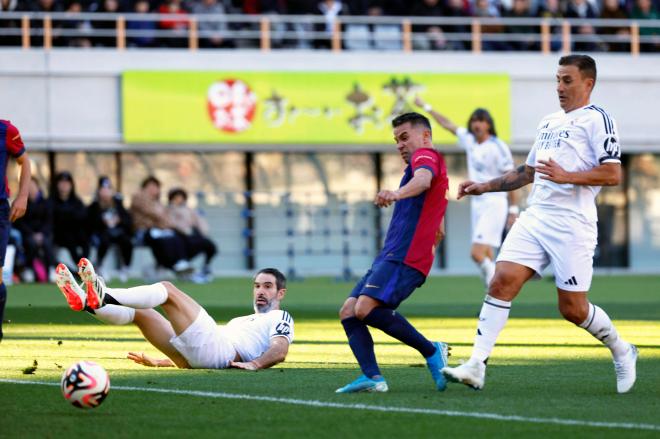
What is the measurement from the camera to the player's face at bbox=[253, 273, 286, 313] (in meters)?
10.7

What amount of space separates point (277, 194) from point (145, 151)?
332cm

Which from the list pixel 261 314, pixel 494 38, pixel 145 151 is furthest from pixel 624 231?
pixel 261 314

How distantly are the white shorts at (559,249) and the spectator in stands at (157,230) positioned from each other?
17724 millimetres

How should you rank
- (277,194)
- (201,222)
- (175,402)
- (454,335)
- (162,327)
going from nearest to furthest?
(175,402)
(162,327)
(454,335)
(201,222)
(277,194)

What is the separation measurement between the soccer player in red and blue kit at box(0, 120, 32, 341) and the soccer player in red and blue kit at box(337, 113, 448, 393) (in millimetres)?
3810

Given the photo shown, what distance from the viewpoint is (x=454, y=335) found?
14133 mm

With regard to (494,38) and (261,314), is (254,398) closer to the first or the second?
(261,314)

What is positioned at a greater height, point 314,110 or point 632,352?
point 314,110

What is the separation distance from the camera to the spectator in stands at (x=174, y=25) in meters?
30.5

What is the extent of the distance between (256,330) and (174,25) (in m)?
21.2

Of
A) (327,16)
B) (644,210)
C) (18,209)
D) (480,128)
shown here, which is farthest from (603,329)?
(644,210)

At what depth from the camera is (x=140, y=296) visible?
368 inches

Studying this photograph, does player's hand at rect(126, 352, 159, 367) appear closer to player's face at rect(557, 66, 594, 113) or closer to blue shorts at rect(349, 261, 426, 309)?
blue shorts at rect(349, 261, 426, 309)

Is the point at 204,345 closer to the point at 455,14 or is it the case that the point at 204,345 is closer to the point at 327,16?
the point at 327,16
